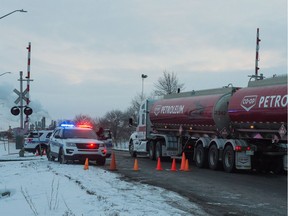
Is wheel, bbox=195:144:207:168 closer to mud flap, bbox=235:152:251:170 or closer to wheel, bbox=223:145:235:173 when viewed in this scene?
wheel, bbox=223:145:235:173

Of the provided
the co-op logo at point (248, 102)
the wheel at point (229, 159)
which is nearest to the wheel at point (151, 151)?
the wheel at point (229, 159)

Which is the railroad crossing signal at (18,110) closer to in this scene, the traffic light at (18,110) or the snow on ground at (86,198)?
the traffic light at (18,110)

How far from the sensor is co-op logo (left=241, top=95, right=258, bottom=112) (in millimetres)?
17516

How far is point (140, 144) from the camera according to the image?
28.5 m

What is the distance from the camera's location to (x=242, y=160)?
18.2 meters

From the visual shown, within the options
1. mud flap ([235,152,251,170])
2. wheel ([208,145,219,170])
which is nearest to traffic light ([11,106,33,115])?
wheel ([208,145,219,170])

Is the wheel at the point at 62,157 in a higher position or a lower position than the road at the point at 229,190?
higher

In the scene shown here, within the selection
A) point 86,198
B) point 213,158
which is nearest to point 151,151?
point 213,158

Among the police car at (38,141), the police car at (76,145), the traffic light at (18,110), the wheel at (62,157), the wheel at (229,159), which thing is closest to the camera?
the wheel at (229,159)

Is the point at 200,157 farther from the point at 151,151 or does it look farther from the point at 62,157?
the point at 151,151

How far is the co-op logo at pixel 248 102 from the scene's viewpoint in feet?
57.5

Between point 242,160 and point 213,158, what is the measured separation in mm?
2123

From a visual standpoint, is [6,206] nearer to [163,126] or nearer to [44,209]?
[44,209]

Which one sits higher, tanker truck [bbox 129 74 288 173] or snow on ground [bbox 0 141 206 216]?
tanker truck [bbox 129 74 288 173]
